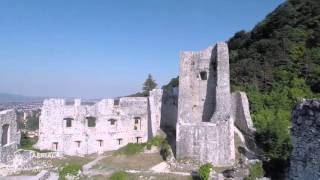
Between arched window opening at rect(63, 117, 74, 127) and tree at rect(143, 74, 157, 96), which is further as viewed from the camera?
tree at rect(143, 74, 157, 96)

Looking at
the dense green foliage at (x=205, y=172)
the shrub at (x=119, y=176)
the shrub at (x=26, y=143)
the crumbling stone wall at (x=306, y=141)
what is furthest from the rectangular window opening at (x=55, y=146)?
the crumbling stone wall at (x=306, y=141)

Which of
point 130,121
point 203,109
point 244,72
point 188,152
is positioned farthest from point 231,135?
point 244,72

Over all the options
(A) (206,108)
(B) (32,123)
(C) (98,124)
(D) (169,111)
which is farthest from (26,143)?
(B) (32,123)

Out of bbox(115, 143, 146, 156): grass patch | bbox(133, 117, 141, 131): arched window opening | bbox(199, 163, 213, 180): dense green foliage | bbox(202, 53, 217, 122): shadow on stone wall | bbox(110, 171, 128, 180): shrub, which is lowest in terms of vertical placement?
bbox(110, 171, 128, 180): shrub

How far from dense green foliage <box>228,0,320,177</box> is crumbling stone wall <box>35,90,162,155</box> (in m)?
8.12

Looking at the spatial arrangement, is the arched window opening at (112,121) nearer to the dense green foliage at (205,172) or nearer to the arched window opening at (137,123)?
the arched window opening at (137,123)

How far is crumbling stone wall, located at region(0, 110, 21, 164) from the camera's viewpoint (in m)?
19.7

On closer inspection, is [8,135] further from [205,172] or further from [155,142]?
[205,172]

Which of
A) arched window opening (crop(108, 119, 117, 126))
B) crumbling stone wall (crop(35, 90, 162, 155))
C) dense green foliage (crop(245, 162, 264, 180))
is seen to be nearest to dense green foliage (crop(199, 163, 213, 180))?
dense green foliage (crop(245, 162, 264, 180))

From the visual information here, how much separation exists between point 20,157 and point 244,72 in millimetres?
22351

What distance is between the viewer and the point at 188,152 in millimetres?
20188

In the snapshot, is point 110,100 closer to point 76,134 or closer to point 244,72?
point 76,134

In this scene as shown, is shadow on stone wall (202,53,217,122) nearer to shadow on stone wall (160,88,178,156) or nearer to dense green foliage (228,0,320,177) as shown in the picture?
dense green foliage (228,0,320,177)

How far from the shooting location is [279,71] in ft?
106
